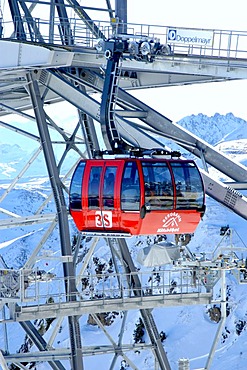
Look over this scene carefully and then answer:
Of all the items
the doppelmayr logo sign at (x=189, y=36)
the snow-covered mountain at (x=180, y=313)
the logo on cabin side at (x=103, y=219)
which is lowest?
the snow-covered mountain at (x=180, y=313)

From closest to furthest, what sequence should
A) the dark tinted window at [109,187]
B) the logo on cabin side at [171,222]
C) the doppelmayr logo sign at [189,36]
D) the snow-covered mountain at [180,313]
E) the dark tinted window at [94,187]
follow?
the dark tinted window at [109,187] → the logo on cabin side at [171,222] → the dark tinted window at [94,187] → the doppelmayr logo sign at [189,36] → the snow-covered mountain at [180,313]

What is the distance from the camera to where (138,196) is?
36844mm

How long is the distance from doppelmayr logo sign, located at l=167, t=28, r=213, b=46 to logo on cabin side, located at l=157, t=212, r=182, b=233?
6.92 m

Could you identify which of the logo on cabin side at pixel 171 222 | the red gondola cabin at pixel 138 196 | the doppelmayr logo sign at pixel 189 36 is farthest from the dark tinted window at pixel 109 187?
the doppelmayr logo sign at pixel 189 36

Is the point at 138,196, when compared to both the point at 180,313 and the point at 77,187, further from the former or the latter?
the point at 180,313

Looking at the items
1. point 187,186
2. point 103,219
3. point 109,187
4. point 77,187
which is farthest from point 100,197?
point 187,186

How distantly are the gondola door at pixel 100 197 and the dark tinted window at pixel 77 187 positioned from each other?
22 centimetres

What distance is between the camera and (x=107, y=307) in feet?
131

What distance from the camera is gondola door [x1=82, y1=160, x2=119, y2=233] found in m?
37.4

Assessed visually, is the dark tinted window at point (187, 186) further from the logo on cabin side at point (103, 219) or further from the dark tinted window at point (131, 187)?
the logo on cabin side at point (103, 219)

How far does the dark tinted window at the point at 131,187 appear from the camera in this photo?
1449 inches

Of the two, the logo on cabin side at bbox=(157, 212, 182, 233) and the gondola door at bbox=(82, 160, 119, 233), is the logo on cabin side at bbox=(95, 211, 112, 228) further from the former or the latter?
the logo on cabin side at bbox=(157, 212, 182, 233)

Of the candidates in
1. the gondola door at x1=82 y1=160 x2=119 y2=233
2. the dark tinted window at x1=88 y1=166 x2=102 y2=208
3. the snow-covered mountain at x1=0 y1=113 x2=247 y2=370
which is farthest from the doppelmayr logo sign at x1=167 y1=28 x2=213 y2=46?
the snow-covered mountain at x1=0 y1=113 x2=247 y2=370

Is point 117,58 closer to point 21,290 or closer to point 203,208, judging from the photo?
point 203,208
